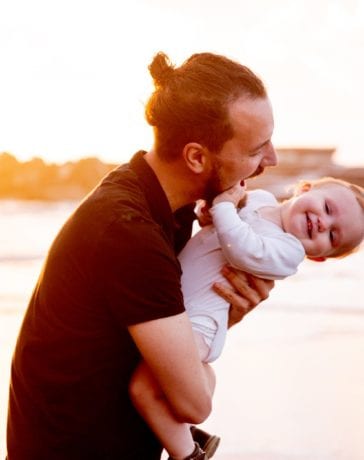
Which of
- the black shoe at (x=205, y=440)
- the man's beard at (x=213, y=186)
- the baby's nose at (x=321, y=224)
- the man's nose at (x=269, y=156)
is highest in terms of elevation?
the man's nose at (x=269, y=156)

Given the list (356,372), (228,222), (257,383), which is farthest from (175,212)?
(356,372)

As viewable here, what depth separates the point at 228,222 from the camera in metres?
2.04

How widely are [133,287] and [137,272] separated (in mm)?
29

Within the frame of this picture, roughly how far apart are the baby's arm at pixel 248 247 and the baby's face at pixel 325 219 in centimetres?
11

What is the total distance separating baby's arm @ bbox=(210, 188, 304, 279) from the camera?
2.04m

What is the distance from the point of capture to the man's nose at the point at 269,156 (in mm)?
2014

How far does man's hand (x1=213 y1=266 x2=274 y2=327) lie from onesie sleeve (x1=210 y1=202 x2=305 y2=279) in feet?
0.08

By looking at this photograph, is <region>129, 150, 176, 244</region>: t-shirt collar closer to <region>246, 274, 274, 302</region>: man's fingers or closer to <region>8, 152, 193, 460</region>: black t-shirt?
<region>8, 152, 193, 460</region>: black t-shirt

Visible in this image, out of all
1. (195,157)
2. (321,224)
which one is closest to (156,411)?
(195,157)

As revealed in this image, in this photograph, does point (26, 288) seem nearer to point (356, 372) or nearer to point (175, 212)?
point (356, 372)

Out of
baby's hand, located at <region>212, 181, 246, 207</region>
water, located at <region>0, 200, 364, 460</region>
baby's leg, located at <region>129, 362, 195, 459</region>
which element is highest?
baby's hand, located at <region>212, 181, 246, 207</region>

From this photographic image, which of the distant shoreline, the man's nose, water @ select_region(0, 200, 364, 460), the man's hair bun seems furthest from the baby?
the distant shoreline

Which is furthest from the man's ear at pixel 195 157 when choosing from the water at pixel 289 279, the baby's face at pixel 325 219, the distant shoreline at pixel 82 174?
the distant shoreline at pixel 82 174

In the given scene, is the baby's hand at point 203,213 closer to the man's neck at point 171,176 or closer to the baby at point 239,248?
the baby at point 239,248
